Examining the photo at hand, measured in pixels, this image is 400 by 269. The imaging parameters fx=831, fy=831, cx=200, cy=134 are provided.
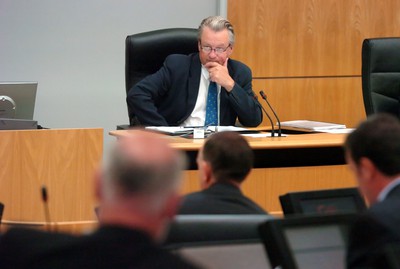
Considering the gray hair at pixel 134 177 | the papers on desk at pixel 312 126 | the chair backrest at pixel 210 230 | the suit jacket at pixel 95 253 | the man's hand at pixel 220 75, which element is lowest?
the chair backrest at pixel 210 230

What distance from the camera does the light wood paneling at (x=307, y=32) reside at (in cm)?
663

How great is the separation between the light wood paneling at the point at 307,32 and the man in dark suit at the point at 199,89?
5.19 ft

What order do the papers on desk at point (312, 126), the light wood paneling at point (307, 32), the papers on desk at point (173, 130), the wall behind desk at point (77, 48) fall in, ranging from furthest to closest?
the light wood paneling at point (307, 32) → the wall behind desk at point (77, 48) → the papers on desk at point (312, 126) → the papers on desk at point (173, 130)

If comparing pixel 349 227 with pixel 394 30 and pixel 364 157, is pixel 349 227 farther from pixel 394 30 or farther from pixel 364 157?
pixel 394 30

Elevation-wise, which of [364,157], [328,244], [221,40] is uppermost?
[221,40]

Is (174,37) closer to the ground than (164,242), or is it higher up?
higher up

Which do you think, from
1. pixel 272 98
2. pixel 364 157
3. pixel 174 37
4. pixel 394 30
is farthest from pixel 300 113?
pixel 364 157

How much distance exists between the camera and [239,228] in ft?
6.30

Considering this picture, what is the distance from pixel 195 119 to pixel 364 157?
2.72 m

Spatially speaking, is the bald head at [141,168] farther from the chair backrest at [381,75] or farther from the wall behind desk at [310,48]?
the wall behind desk at [310,48]

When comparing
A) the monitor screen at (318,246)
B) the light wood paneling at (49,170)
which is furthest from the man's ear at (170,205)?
the light wood paneling at (49,170)

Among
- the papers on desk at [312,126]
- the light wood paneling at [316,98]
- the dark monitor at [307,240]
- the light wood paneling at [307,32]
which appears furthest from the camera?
the light wood paneling at [316,98]

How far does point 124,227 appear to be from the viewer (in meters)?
1.36

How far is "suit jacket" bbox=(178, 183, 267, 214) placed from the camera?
7.80 ft
